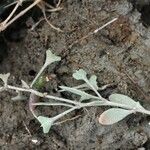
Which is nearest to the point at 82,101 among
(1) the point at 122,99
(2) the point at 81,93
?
(2) the point at 81,93

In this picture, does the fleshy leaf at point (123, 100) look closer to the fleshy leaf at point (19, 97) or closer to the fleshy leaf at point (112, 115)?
the fleshy leaf at point (112, 115)

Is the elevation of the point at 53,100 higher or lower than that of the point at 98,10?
lower

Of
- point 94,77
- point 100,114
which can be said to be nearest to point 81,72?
point 94,77

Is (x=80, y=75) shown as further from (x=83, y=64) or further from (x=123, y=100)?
(x=123, y=100)

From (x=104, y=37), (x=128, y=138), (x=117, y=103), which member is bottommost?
(x=128, y=138)

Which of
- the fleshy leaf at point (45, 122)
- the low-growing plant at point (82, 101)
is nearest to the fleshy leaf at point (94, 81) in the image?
the low-growing plant at point (82, 101)

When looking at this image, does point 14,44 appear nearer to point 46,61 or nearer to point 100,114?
point 46,61
